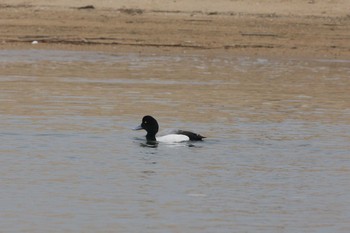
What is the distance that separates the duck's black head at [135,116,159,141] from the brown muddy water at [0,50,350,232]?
0.16 meters

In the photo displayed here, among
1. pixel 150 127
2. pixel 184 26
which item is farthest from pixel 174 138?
pixel 184 26

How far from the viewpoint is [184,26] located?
94.1 ft

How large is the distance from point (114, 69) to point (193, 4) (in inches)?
349

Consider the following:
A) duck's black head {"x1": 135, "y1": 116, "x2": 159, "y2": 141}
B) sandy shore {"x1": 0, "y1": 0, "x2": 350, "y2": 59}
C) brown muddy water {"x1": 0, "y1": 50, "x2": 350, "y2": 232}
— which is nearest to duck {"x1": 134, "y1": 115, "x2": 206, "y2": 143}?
duck's black head {"x1": 135, "y1": 116, "x2": 159, "y2": 141}

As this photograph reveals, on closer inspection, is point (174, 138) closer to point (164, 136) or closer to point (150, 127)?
point (164, 136)

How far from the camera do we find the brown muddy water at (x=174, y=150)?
944 centimetres

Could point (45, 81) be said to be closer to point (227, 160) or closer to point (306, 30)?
point (227, 160)

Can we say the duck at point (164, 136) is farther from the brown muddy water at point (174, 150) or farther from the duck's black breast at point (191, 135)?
the brown muddy water at point (174, 150)

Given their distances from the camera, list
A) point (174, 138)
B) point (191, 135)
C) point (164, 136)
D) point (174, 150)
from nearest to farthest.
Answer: point (174, 150) < point (191, 135) < point (174, 138) < point (164, 136)

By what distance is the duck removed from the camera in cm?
1353

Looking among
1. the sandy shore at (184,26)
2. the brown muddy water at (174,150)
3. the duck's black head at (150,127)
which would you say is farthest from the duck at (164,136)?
the sandy shore at (184,26)

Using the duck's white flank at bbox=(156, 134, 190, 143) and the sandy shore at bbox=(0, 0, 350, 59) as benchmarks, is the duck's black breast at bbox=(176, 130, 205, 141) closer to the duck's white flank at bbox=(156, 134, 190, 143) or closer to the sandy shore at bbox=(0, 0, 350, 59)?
the duck's white flank at bbox=(156, 134, 190, 143)

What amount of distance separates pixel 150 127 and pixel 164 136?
14.4 inches

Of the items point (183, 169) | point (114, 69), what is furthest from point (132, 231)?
point (114, 69)
